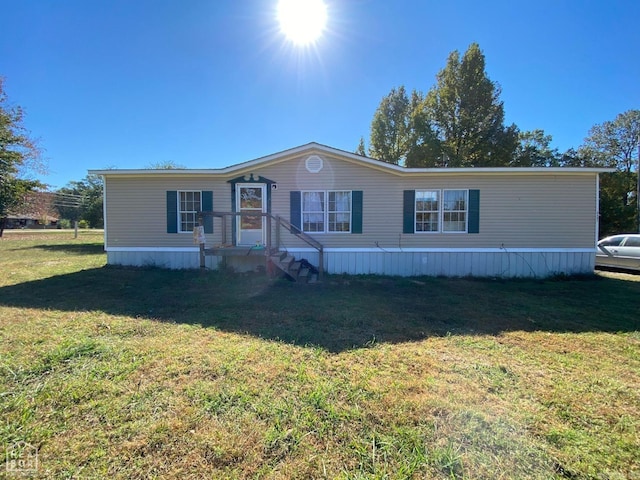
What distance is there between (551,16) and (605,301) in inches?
340

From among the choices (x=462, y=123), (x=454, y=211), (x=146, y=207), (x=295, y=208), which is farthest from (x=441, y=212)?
(x=462, y=123)

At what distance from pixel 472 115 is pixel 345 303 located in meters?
18.2

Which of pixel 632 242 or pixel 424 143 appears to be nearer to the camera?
pixel 632 242

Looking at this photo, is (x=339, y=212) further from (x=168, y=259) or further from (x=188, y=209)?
(x=168, y=259)

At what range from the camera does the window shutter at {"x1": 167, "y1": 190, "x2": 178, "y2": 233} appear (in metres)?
9.16

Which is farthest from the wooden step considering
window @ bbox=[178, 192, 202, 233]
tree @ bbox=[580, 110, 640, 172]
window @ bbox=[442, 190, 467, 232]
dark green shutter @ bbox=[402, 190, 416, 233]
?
tree @ bbox=[580, 110, 640, 172]

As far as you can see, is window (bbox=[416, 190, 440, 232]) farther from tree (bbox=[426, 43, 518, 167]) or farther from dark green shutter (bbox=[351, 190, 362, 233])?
tree (bbox=[426, 43, 518, 167])

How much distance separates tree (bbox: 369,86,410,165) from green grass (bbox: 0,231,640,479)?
63.0 ft

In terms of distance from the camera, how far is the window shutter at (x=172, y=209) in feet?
30.1

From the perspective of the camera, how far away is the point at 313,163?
8773mm

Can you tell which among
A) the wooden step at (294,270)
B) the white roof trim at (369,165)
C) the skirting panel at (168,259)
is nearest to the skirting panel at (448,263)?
the wooden step at (294,270)

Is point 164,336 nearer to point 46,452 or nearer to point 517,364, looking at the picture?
point 46,452

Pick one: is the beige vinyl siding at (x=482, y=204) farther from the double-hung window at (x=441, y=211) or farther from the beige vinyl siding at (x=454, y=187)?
the double-hung window at (x=441, y=211)

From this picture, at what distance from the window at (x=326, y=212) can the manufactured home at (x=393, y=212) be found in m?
0.03
